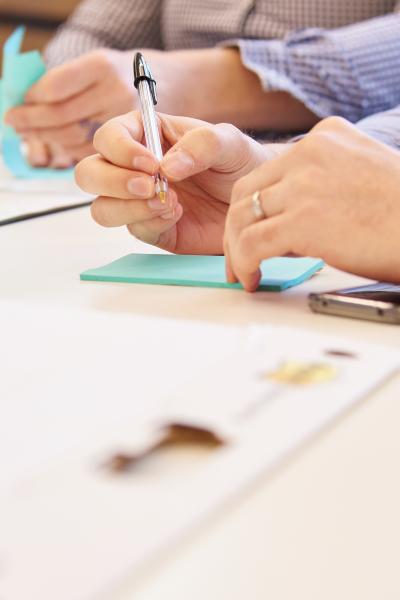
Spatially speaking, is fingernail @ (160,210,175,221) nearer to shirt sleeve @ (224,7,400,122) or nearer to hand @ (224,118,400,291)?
hand @ (224,118,400,291)

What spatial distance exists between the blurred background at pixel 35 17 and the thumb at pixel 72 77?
115 cm

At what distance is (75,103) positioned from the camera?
106 cm

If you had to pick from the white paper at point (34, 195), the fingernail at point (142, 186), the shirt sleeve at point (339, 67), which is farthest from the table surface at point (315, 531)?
the shirt sleeve at point (339, 67)

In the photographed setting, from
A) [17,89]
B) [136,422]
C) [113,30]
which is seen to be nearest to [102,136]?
[136,422]

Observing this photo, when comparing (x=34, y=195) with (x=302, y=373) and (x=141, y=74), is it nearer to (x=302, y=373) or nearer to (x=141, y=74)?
(x=141, y=74)

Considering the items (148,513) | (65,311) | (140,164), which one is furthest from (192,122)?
(148,513)

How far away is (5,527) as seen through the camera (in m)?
0.26

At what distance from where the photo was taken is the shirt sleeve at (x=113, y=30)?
1.51 meters

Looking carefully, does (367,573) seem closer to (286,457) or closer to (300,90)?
(286,457)

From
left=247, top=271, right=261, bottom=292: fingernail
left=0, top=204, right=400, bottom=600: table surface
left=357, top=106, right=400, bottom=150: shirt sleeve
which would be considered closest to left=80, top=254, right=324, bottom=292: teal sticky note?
left=247, top=271, right=261, bottom=292: fingernail

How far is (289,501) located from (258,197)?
0.28 meters

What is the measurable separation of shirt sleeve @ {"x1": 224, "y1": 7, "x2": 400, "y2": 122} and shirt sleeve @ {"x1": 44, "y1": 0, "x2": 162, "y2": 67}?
0.48 m

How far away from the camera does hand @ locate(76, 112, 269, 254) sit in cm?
61

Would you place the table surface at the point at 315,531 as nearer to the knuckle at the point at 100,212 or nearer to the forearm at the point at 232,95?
the knuckle at the point at 100,212
